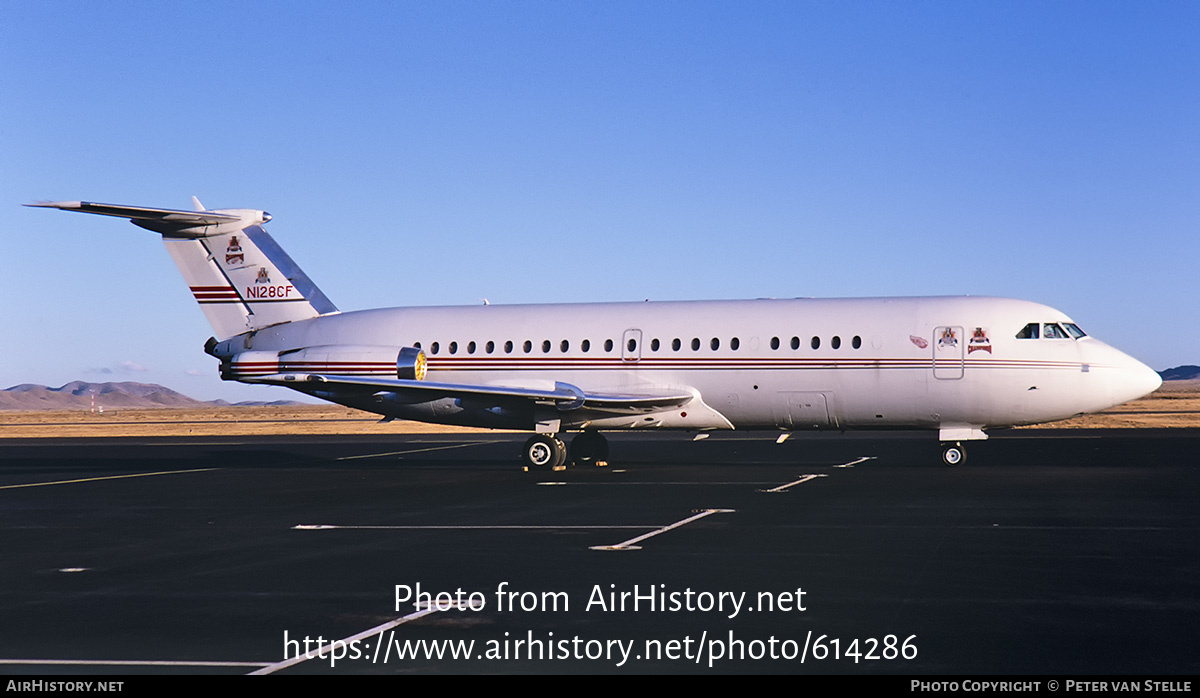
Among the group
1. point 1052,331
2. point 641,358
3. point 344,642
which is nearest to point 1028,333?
point 1052,331

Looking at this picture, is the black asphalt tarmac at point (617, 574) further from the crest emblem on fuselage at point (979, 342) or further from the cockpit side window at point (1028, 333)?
the cockpit side window at point (1028, 333)

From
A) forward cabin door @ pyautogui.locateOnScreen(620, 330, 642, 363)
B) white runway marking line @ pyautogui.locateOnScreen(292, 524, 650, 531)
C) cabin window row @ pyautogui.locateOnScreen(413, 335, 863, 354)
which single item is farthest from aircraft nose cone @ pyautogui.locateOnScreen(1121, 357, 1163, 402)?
white runway marking line @ pyautogui.locateOnScreen(292, 524, 650, 531)

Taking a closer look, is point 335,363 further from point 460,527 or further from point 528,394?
point 460,527

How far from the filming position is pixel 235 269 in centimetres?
3041

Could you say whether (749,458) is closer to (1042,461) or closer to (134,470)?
(1042,461)

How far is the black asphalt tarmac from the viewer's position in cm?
795

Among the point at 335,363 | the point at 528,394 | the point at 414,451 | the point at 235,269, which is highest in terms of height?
the point at 235,269

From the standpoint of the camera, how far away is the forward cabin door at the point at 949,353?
2503 cm

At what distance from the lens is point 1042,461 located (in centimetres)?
2744

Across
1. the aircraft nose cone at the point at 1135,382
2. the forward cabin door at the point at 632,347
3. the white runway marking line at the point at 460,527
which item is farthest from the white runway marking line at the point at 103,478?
the aircraft nose cone at the point at 1135,382

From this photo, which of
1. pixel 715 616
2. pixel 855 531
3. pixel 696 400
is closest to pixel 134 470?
pixel 696 400

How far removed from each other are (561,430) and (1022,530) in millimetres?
14788

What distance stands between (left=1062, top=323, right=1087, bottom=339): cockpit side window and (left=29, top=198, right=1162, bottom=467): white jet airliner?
52mm

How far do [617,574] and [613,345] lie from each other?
16647 mm
